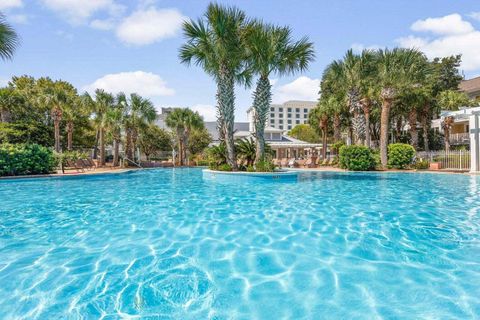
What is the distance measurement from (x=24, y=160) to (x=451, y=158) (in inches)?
1181

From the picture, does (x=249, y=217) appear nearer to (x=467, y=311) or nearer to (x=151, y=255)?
(x=151, y=255)

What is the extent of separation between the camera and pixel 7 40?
503 inches

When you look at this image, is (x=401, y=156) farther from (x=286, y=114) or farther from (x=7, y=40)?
(x=286, y=114)

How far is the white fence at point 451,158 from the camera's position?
20359 millimetres

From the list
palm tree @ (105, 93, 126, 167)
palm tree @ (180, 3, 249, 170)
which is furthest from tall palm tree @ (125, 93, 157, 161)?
palm tree @ (180, 3, 249, 170)

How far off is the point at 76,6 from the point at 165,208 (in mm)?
10517

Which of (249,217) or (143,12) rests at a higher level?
(143,12)

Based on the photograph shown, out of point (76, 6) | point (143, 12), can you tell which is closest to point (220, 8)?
point (143, 12)

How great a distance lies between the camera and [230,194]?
1058 cm

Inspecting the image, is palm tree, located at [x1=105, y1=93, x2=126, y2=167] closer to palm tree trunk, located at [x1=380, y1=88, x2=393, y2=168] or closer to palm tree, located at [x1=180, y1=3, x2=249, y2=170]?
palm tree, located at [x1=180, y1=3, x2=249, y2=170]

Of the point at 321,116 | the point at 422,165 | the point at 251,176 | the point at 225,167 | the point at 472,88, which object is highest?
the point at 472,88

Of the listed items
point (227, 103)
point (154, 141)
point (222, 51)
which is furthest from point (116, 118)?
point (222, 51)

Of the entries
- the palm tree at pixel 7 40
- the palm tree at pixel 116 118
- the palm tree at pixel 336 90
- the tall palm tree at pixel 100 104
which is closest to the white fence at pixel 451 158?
the palm tree at pixel 336 90

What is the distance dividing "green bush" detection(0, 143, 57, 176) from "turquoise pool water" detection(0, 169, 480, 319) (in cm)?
1324
